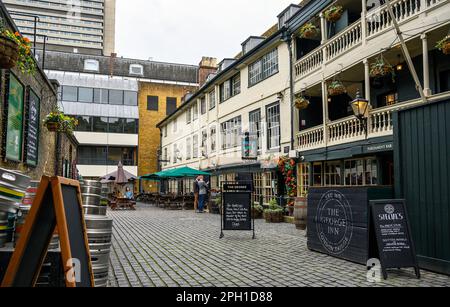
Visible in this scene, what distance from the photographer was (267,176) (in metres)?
17.9

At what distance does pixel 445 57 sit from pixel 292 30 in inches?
254

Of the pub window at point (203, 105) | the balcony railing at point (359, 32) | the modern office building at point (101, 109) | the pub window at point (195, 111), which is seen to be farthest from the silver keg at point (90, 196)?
the modern office building at point (101, 109)

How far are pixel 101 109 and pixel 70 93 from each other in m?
3.39

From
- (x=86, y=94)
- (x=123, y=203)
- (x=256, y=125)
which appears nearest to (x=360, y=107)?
(x=256, y=125)

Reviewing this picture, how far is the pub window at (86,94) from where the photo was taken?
39.4m

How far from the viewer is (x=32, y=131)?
892 centimetres

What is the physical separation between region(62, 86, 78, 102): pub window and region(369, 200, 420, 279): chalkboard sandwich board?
37.8m

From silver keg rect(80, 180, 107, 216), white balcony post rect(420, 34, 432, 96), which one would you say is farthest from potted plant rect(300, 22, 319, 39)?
silver keg rect(80, 180, 107, 216)

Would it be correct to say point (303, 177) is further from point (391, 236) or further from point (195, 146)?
point (195, 146)

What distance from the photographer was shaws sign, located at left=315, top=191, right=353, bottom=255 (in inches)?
270

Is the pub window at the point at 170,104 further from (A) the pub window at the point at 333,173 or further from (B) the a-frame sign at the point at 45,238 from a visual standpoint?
(B) the a-frame sign at the point at 45,238
